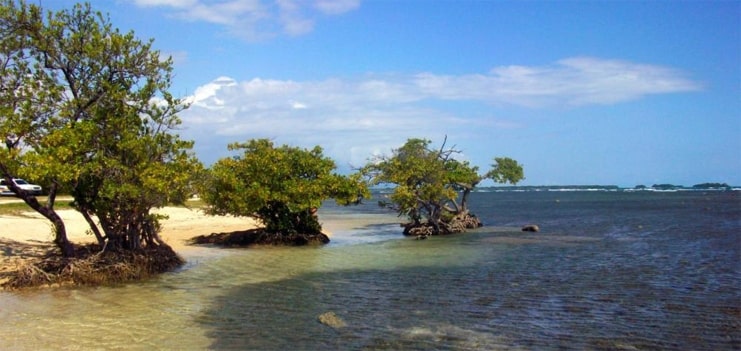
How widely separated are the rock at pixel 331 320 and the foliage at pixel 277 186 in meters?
14.6

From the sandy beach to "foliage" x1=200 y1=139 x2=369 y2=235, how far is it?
3357mm

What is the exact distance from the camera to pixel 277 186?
2991 centimetres

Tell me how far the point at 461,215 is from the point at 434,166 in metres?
6.73

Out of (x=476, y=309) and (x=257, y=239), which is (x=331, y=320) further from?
(x=257, y=239)

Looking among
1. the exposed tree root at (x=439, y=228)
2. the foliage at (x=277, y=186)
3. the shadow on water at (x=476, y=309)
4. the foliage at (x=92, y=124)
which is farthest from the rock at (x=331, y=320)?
the exposed tree root at (x=439, y=228)

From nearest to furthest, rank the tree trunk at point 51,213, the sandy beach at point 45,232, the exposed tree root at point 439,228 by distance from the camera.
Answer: the tree trunk at point 51,213
the sandy beach at point 45,232
the exposed tree root at point 439,228

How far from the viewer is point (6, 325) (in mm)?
13344

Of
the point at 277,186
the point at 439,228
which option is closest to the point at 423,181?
the point at 439,228

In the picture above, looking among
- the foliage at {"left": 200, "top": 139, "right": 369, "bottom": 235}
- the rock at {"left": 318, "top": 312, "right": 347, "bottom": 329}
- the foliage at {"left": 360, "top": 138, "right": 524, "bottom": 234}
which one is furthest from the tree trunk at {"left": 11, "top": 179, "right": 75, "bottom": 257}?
the foliage at {"left": 360, "top": 138, "right": 524, "bottom": 234}

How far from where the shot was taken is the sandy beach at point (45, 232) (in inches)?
868

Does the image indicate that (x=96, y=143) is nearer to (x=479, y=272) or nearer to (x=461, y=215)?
(x=479, y=272)

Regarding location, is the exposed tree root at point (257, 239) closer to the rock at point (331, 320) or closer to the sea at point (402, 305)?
the sea at point (402, 305)

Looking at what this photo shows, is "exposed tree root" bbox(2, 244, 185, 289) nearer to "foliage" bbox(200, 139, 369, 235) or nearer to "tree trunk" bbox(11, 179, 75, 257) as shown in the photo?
"tree trunk" bbox(11, 179, 75, 257)

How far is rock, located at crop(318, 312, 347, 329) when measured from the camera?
1386cm
